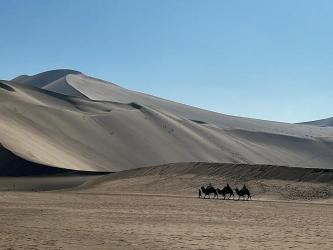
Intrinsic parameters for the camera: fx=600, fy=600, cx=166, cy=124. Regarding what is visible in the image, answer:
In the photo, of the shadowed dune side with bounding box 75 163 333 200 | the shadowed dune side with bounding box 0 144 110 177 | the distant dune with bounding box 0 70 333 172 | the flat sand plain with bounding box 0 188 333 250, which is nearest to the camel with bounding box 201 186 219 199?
the shadowed dune side with bounding box 75 163 333 200

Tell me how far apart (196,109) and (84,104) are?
64273 millimetres

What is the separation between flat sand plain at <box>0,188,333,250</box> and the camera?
14.1 metres

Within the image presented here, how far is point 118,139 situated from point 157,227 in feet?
234

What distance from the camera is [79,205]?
2645 cm

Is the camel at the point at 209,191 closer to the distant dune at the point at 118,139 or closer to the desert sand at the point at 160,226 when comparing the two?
the desert sand at the point at 160,226

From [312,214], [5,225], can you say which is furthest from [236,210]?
[5,225]

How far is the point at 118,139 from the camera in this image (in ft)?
292

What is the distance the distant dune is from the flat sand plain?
1374 inches

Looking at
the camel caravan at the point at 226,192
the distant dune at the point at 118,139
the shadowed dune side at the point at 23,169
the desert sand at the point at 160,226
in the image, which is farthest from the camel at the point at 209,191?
the distant dune at the point at 118,139

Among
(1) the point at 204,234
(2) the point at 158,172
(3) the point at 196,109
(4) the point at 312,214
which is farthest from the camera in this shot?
(3) the point at 196,109

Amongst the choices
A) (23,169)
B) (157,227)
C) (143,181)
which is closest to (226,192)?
(143,181)

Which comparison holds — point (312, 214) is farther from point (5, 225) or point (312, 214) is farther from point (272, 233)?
point (5, 225)

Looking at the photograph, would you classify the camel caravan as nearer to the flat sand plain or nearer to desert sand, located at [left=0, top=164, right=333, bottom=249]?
→ desert sand, located at [left=0, top=164, right=333, bottom=249]

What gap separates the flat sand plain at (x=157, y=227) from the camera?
14.1 meters
